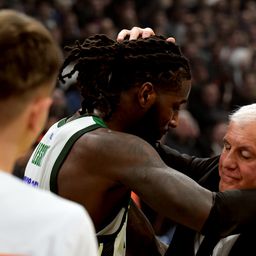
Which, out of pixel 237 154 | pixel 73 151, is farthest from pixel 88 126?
pixel 237 154

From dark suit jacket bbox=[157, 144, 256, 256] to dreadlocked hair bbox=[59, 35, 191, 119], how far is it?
632mm

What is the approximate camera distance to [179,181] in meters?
2.57

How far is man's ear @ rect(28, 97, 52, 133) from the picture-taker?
1.63 m

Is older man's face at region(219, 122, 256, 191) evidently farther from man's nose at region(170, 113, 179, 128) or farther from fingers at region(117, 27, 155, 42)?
fingers at region(117, 27, 155, 42)

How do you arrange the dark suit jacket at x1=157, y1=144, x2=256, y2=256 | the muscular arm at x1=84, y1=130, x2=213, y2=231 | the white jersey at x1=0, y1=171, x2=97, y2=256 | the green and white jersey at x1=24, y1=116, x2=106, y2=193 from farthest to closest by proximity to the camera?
the dark suit jacket at x1=157, y1=144, x2=256, y2=256 < the green and white jersey at x1=24, y1=116, x2=106, y2=193 < the muscular arm at x1=84, y1=130, x2=213, y2=231 < the white jersey at x1=0, y1=171, x2=97, y2=256

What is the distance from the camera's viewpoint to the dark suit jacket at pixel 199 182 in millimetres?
2996

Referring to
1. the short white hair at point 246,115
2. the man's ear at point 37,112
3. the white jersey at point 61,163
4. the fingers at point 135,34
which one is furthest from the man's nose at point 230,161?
the man's ear at point 37,112

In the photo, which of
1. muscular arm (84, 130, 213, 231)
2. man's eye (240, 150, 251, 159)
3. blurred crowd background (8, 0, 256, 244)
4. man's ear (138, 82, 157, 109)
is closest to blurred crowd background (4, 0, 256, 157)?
blurred crowd background (8, 0, 256, 244)

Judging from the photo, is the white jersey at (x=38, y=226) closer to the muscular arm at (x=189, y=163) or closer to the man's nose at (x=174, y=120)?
the man's nose at (x=174, y=120)

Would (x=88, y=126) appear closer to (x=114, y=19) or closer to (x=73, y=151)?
(x=73, y=151)

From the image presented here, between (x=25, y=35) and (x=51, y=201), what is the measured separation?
0.36 metres

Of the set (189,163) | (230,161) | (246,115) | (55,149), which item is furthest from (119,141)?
(189,163)

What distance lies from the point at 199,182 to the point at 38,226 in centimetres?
194

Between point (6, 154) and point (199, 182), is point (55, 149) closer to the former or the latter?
point (199, 182)
